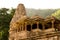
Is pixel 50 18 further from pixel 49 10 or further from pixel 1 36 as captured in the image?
pixel 49 10

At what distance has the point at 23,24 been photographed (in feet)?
83.6

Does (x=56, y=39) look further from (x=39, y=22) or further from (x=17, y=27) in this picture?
(x=17, y=27)

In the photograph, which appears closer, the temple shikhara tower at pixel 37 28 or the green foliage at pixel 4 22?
the temple shikhara tower at pixel 37 28

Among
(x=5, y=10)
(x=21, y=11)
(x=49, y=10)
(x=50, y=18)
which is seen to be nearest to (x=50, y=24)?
(x=50, y=18)

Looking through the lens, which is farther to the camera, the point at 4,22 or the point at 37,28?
the point at 4,22

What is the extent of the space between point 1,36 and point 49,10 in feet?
140

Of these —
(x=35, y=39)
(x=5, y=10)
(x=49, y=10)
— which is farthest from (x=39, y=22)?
(x=49, y=10)

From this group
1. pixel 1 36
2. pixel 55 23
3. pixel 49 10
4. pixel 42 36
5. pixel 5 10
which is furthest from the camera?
pixel 49 10

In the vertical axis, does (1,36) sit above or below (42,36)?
below

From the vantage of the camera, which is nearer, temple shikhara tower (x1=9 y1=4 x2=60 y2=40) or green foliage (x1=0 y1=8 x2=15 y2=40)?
temple shikhara tower (x1=9 y1=4 x2=60 y2=40)

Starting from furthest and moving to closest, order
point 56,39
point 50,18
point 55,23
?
point 55,23 < point 50,18 < point 56,39

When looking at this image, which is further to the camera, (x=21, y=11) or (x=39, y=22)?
(x=21, y=11)

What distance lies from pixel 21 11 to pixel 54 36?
11.8 meters

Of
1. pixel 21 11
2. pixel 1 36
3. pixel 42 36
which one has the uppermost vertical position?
pixel 21 11
